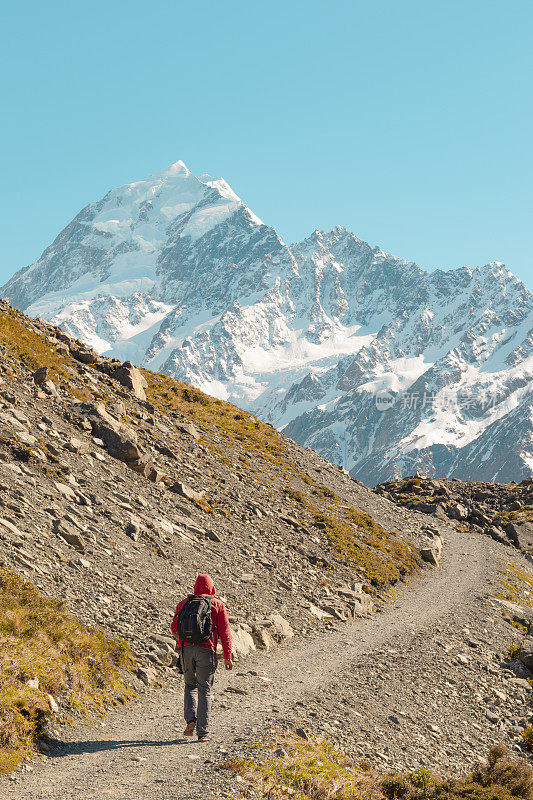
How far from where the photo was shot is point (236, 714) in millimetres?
15266

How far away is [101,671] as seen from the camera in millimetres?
15320

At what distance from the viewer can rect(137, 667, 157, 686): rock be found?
16562mm

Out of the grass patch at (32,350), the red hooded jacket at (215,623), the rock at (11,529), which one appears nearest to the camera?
the red hooded jacket at (215,623)

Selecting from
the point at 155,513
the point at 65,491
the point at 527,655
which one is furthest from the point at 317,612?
the point at 65,491

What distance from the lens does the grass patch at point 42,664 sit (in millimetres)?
12035

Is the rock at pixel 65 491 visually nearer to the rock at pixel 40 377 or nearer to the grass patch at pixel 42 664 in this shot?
the grass patch at pixel 42 664

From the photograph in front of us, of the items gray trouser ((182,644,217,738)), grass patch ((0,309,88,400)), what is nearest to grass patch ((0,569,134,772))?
gray trouser ((182,644,217,738))

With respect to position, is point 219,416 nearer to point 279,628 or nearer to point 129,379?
point 129,379

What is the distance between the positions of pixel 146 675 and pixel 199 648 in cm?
364

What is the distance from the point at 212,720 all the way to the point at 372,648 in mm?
9668

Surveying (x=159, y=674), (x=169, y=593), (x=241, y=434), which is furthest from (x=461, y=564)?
(x=159, y=674)

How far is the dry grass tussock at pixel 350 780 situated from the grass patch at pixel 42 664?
12.4ft

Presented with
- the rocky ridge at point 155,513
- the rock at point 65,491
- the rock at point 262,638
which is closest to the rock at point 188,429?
the rocky ridge at point 155,513

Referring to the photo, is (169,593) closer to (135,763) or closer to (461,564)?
(135,763)
